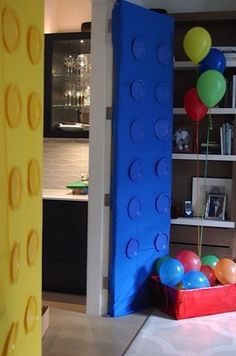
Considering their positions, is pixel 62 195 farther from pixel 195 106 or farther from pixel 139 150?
pixel 195 106

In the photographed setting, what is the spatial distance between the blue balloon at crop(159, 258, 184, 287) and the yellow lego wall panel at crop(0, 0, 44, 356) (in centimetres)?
181

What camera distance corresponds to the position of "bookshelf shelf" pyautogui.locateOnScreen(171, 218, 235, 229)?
12.9ft

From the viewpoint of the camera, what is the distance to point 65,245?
13.4ft

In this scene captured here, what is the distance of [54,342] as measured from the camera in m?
3.06

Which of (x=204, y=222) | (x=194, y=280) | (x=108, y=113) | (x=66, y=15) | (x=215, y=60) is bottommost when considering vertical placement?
(x=194, y=280)

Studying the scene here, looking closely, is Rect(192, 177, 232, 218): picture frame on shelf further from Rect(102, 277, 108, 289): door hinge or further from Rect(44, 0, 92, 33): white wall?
Rect(44, 0, 92, 33): white wall

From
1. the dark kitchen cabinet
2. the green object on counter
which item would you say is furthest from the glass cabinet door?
the dark kitchen cabinet

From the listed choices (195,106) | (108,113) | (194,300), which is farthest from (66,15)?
(194,300)

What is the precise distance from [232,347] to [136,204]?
3.96ft

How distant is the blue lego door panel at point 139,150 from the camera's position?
3.41 metres

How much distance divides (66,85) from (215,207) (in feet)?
5.66

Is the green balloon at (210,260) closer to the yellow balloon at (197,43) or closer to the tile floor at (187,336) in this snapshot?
the tile floor at (187,336)

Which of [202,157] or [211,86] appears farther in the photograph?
[202,157]

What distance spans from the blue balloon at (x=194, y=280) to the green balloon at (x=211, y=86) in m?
1.29
